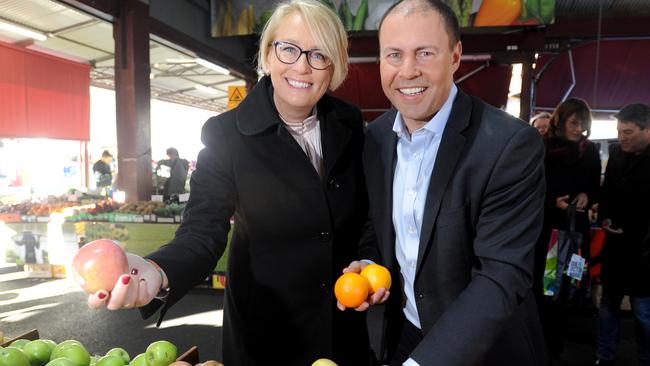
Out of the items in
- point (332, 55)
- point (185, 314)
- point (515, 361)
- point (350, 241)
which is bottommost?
point (185, 314)

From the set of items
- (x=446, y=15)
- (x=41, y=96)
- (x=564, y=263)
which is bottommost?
(x=564, y=263)

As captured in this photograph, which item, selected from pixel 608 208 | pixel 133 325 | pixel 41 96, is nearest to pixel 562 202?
pixel 608 208

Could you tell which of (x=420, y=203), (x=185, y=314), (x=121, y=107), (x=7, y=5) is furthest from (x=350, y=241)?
(x=7, y=5)

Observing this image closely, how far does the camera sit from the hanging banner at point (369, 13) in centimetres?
619

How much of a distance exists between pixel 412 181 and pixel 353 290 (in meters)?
0.37

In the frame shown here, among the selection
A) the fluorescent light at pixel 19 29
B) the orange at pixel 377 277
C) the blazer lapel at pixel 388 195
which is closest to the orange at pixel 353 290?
the orange at pixel 377 277

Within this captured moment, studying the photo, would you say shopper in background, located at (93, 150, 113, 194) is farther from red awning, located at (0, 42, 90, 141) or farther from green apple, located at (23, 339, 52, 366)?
green apple, located at (23, 339, 52, 366)

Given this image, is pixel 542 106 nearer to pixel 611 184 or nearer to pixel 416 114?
pixel 611 184

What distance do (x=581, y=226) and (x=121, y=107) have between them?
213 inches

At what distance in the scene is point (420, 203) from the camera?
1327mm

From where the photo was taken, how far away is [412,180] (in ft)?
4.46

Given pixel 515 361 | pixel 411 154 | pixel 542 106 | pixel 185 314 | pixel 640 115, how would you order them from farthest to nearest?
pixel 542 106 < pixel 185 314 < pixel 640 115 < pixel 411 154 < pixel 515 361

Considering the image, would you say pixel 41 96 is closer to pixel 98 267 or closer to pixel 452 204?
pixel 98 267

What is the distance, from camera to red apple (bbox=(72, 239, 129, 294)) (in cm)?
88
